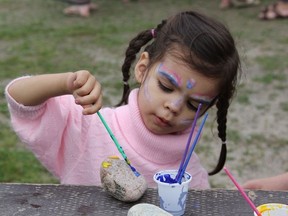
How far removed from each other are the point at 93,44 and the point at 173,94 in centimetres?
330

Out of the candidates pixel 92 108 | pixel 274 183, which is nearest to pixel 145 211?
pixel 92 108

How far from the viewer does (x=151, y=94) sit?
139 cm

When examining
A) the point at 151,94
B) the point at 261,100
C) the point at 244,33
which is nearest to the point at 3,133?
the point at 261,100

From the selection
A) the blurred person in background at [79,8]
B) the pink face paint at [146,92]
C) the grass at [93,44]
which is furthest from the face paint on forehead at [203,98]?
the blurred person in background at [79,8]

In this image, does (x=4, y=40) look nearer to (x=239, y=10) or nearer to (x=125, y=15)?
(x=125, y=15)

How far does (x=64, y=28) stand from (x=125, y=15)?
30.3 inches

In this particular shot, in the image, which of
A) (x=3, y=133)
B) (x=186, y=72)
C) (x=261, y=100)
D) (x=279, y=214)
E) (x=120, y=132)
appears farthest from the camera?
(x=261, y=100)

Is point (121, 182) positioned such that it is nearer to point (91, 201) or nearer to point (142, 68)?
point (91, 201)

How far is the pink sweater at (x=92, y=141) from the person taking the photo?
1.48m

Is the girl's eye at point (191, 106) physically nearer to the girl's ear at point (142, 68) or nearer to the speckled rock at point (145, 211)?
the girl's ear at point (142, 68)

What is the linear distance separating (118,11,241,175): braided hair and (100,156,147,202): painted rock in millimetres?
326

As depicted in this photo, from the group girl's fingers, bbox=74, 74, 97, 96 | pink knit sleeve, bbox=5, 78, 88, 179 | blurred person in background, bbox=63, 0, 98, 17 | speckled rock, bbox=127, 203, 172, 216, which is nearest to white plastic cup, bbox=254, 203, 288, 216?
speckled rock, bbox=127, 203, 172, 216

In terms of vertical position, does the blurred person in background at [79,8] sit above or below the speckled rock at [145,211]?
below

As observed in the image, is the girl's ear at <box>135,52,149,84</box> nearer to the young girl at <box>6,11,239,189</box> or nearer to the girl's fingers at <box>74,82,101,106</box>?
the young girl at <box>6,11,239,189</box>
